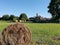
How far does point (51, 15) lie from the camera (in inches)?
2498

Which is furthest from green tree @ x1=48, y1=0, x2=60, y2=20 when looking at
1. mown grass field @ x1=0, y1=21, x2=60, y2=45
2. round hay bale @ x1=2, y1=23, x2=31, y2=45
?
round hay bale @ x1=2, y1=23, x2=31, y2=45

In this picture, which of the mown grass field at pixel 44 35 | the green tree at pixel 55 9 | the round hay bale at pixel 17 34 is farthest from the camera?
the green tree at pixel 55 9

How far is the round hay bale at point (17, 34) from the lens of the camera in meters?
4.61

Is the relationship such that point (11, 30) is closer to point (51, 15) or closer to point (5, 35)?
point (5, 35)

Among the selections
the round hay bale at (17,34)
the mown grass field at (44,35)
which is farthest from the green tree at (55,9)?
the round hay bale at (17,34)

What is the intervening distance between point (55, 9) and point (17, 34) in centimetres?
5962

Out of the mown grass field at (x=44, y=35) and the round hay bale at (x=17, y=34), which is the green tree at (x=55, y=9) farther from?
the round hay bale at (x=17, y=34)

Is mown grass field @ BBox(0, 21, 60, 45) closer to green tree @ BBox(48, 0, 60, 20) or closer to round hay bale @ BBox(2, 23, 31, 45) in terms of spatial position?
round hay bale @ BBox(2, 23, 31, 45)

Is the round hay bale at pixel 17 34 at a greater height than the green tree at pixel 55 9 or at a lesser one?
lesser

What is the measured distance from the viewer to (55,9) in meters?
63.7

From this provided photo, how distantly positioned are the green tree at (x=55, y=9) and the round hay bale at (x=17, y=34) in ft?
188

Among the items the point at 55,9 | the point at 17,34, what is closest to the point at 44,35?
the point at 17,34

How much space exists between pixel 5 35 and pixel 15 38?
8.9 inches

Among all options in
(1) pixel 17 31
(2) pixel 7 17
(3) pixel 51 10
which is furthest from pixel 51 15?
(1) pixel 17 31
